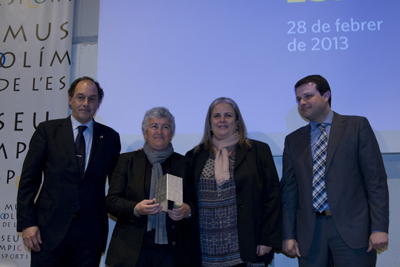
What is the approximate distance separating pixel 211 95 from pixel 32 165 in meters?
1.64

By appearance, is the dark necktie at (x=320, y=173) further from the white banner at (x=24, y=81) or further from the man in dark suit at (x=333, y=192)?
the white banner at (x=24, y=81)

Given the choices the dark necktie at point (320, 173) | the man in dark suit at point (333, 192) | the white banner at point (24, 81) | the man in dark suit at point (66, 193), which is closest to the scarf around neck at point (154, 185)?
the man in dark suit at point (66, 193)

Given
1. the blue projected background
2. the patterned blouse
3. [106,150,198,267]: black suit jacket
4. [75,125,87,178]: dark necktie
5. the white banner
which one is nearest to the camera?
[106,150,198,267]: black suit jacket

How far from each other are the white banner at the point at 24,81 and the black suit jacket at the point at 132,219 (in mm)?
1496

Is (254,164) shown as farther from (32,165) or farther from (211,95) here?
(32,165)

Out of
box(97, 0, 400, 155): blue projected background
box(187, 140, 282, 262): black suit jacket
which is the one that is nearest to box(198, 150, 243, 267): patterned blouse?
box(187, 140, 282, 262): black suit jacket

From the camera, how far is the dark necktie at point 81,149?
90.6 inches

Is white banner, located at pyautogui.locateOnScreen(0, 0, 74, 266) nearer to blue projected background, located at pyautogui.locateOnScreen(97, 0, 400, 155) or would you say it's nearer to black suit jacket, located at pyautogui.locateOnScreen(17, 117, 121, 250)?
blue projected background, located at pyautogui.locateOnScreen(97, 0, 400, 155)

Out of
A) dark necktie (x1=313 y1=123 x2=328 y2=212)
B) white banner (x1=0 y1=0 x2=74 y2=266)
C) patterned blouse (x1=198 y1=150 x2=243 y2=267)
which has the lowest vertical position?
patterned blouse (x1=198 y1=150 x2=243 y2=267)

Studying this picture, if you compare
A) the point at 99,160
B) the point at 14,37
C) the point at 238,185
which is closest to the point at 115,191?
the point at 99,160

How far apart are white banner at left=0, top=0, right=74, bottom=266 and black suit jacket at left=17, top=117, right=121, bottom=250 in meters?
1.14

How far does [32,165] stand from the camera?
88.4 inches

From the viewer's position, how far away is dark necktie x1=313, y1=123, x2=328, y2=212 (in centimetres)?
219

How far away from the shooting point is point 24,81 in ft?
11.4
